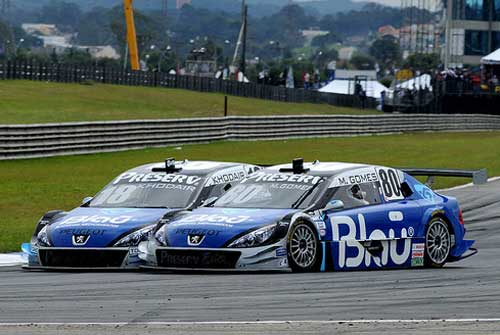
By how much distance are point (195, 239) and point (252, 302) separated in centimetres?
266

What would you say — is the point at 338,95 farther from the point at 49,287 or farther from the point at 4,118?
the point at 49,287

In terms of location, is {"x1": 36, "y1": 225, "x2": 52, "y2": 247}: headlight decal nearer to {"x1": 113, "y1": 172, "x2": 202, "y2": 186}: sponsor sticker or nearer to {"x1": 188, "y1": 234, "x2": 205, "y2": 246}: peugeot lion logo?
{"x1": 113, "y1": 172, "x2": 202, "y2": 186}: sponsor sticker

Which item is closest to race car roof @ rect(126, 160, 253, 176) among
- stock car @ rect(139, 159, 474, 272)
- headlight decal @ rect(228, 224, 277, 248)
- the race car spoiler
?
stock car @ rect(139, 159, 474, 272)

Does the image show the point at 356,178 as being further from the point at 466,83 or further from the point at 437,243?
the point at 466,83

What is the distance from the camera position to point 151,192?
14695mm

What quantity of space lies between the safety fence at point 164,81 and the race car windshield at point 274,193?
4732 cm

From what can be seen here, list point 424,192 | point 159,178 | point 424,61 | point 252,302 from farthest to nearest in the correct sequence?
point 424,61 → point 159,178 → point 424,192 → point 252,302

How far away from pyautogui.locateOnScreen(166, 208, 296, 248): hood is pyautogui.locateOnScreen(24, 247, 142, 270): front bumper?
0.64 metres

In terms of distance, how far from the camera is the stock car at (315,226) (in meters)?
12.6

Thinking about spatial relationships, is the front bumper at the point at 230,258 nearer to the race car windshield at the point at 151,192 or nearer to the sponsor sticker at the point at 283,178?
the sponsor sticker at the point at 283,178

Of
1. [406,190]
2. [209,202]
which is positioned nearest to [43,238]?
[209,202]

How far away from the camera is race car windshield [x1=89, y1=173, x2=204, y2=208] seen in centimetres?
1448

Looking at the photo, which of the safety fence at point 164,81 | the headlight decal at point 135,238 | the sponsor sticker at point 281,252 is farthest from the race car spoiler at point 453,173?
the safety fence at point 164,81

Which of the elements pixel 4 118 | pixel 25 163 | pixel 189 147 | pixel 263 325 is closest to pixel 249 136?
pixel 189 147
